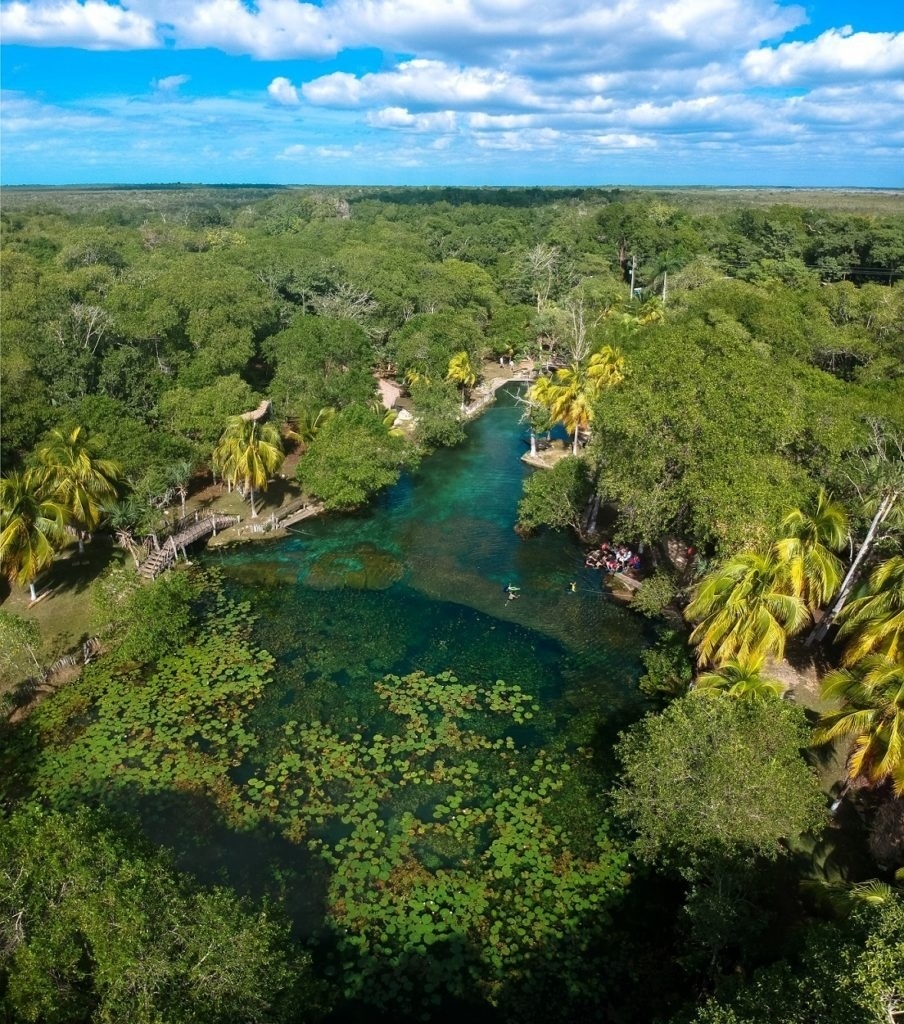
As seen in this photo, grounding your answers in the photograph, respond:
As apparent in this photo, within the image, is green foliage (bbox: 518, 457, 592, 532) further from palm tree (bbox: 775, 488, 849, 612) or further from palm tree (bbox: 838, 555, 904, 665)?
palm tree (bbox: 838, 555, 904, 665)

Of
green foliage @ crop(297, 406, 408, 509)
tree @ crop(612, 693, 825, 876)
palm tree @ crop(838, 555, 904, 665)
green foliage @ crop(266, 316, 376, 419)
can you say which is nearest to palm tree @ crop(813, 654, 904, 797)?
tree @ crop(612, 693, 825, 876)

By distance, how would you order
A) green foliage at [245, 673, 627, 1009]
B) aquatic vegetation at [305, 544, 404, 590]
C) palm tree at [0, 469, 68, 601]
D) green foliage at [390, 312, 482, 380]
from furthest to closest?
1. green foliage at [390, 312, 482, 380]
2. aquatic vegetation at [305, 544, 404, 590]
3. palm tree at [0, 469, 68, 601]
4. green foliage at [245, 673, 627, 1009]

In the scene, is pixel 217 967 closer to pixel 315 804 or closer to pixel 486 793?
pixel 315 804

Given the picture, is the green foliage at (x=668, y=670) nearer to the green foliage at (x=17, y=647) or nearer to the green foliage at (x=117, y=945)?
the green foliage at (x=117, y=945)

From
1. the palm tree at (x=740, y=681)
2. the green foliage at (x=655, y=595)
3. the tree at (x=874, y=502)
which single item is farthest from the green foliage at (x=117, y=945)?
the tree at (x=874, y=502)

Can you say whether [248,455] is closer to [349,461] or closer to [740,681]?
[349,461]

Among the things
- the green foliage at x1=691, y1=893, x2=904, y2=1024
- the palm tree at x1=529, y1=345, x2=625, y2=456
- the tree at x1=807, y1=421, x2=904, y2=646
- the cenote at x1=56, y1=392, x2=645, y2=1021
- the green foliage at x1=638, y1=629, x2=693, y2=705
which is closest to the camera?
the green foliage at x1=691, y1=893, x2=904, y2=1024

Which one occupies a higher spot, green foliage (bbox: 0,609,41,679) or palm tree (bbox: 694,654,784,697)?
palm tree (bbox: 694,654,784,697)

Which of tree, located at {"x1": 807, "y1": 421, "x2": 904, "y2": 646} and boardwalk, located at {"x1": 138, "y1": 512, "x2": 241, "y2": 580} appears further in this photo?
boardwalk, located at {"x1": 138, "y1": 512, "x2": 241, "y2": 580}
